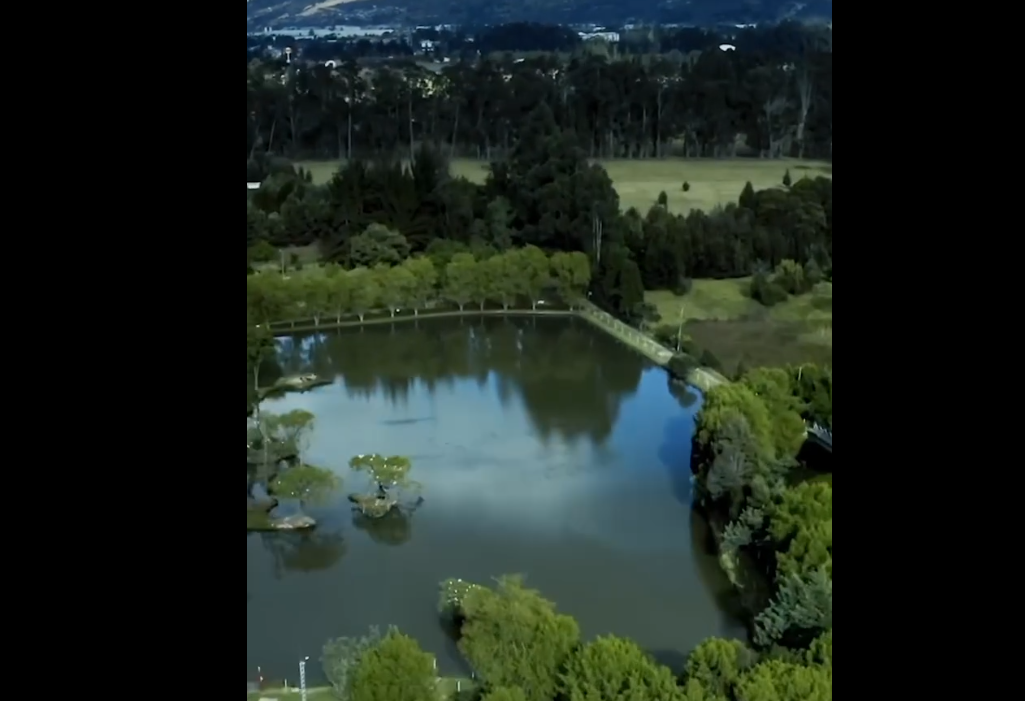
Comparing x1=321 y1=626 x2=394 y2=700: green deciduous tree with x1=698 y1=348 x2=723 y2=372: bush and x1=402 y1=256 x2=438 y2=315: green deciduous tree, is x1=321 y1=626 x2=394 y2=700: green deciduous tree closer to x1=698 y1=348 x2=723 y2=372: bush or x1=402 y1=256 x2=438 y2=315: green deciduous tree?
x1=402 y1=256 x2=438 y2=315: green deciduous tree

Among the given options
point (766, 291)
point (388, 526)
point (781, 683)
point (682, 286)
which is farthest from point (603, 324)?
point (781, 683)

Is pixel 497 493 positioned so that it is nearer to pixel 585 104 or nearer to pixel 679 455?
pixel 679 455

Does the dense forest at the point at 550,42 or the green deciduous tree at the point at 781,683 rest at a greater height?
the dense forest at the point at 550,42

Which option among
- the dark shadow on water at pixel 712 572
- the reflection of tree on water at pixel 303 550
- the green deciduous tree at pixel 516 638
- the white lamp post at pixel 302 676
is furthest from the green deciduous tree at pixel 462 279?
the white lamp post at pixel 302 676

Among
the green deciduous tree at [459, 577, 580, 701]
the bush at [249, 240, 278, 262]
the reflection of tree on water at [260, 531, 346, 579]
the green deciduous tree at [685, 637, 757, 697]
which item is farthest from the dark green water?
the bush at [249, 240, 278, 262]

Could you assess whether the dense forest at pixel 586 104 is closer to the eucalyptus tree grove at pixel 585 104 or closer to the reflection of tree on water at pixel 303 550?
the eucalyptus tree grove at pixel 585 104

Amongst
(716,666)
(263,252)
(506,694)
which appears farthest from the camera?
(263,252)

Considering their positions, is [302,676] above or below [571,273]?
below
